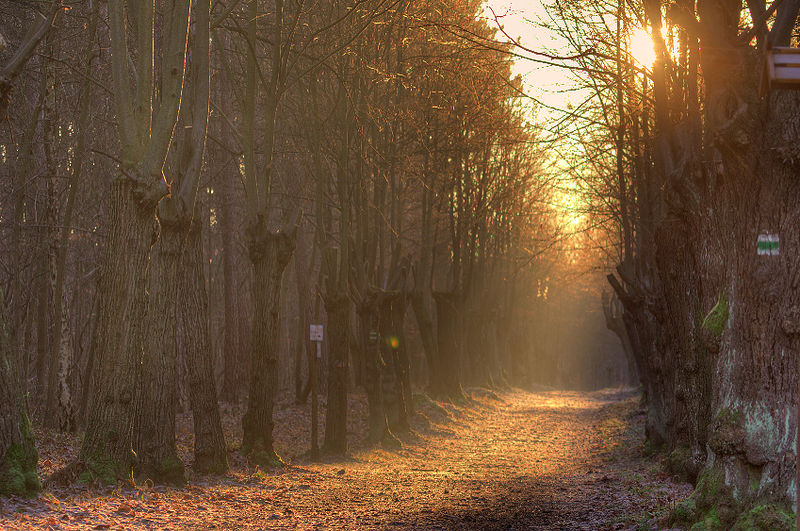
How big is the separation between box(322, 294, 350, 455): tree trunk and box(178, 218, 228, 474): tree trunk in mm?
3932

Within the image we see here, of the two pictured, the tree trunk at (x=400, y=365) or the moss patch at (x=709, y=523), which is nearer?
the moss patch at (x=709, y=523)

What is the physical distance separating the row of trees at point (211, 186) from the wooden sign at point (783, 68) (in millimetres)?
4660

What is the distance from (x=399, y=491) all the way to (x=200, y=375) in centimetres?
377

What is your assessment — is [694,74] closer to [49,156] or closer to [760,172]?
[760,172]

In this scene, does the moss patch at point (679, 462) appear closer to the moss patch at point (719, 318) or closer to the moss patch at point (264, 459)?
the moss patch at point (719, 318)

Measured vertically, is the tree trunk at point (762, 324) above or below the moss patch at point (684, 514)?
above

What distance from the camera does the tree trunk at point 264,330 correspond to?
47.9 ft

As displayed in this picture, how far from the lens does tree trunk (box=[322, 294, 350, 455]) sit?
16750 millimetres

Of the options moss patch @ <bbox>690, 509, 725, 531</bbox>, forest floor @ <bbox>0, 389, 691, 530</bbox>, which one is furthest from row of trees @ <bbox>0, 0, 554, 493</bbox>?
moss patch @ <bbox>690, 509, 725, 531</bbox>

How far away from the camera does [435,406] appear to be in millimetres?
25500

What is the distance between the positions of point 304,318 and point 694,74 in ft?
60.7

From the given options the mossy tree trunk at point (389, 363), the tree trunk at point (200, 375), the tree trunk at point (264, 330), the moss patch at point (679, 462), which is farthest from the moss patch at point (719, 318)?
the mossy tree trunk at point (389, 363)

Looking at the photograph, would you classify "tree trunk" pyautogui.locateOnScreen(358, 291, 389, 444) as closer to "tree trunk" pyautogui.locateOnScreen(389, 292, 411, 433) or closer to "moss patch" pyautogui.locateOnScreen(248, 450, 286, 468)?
"tree trunk" pyautogui.locateOnScreen(389, 292, 411, 433)

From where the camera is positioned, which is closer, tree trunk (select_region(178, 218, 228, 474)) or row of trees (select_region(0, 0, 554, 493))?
row of trees (select_region(0, 0, 554, 493))
